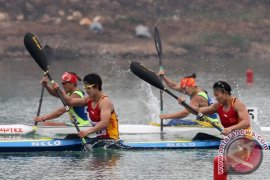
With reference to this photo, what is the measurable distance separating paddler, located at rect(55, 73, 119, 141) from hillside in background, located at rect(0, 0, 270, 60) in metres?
30.8

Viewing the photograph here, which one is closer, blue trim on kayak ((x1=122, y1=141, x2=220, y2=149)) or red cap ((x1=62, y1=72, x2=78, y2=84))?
blue trim on kayak ((x1=122, y1=141, x2=220, y2=149))

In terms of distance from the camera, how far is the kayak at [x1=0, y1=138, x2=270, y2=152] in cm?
2225

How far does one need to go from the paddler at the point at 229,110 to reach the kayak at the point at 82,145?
1603 mm

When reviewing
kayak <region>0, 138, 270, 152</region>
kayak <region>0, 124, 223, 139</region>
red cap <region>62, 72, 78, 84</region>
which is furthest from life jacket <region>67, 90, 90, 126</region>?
kayak <region>0, 138, 270, 152</region>

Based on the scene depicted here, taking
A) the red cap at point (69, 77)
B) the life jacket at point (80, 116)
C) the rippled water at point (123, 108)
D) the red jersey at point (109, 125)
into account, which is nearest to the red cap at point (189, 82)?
the rippled water at point (123, 108)

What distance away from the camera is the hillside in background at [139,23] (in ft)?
181

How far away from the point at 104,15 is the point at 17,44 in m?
6.96

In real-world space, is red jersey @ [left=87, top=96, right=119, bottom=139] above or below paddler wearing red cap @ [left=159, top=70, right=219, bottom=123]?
below

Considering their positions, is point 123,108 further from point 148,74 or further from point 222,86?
point 222,86

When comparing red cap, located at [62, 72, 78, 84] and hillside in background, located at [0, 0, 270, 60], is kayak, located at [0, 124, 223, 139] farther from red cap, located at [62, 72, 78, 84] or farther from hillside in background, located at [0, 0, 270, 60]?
hillside in background, located at [0, 0, 270, 60]

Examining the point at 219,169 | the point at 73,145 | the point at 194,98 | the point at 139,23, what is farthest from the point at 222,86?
the point at 139,23

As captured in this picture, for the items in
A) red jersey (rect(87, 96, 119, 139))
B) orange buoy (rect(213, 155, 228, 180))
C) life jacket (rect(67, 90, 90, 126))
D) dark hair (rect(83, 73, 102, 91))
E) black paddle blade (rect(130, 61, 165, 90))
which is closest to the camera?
orange buoy (rect(213, 155, 228, 180))

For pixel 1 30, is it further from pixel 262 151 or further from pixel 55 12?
pixel 262 151

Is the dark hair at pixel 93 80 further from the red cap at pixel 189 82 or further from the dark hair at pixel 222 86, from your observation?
the red cap at pixel 189 82
